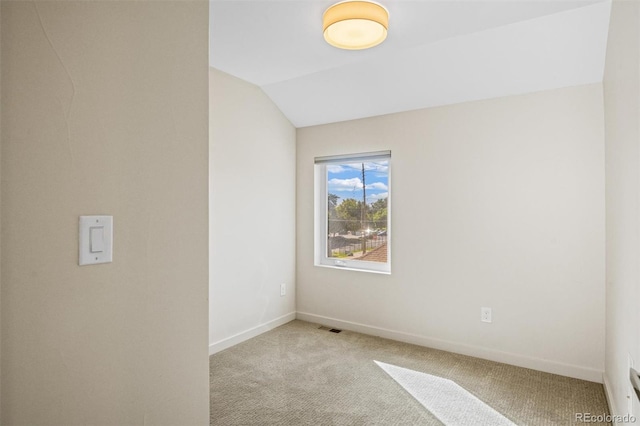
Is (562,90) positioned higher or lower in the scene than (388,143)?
higher

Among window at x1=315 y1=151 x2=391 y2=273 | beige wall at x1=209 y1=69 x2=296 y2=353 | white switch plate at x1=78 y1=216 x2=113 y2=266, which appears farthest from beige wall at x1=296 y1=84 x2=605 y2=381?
white switch plate at x1=78 y1=216 x2=113 y2=266

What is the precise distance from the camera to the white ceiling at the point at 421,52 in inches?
85.3

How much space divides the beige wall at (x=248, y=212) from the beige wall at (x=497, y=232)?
68cm

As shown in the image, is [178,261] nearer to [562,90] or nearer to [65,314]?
[65,314]

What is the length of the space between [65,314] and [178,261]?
290mm

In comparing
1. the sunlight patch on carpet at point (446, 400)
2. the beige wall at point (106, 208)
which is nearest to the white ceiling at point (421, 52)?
the beige wall at point (106, 208)

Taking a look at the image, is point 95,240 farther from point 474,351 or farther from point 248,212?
point 474,351

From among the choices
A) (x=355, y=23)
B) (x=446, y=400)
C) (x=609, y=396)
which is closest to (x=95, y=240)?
(x=355, y=23)

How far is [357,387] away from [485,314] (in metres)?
1.24

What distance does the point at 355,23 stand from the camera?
2109 mm

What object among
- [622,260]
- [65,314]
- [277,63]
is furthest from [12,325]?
[277,63]

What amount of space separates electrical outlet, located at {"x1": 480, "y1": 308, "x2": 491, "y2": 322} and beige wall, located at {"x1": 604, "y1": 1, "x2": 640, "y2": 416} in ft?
2.48

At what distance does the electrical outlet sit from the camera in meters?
2.95

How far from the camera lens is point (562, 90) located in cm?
266
